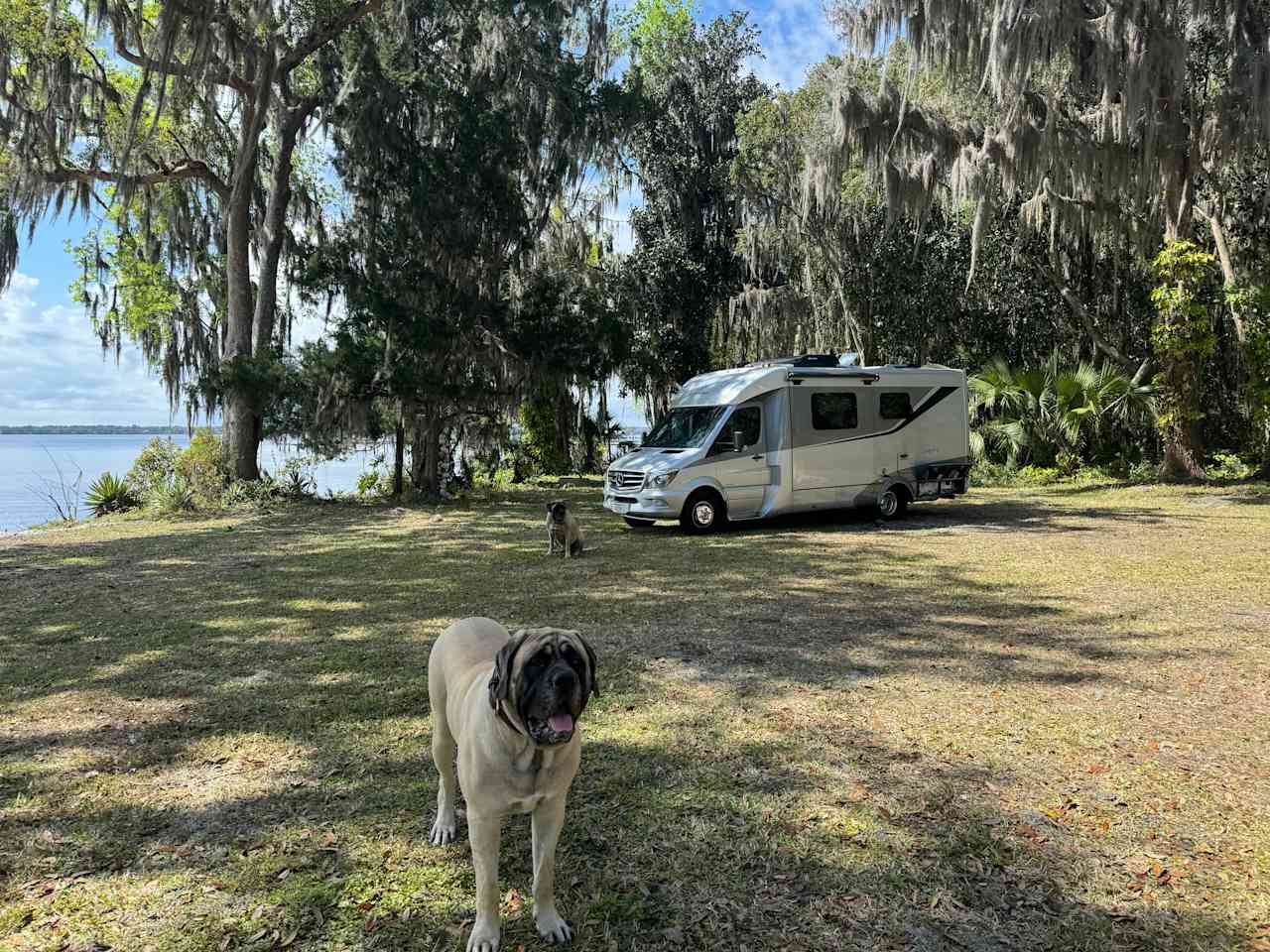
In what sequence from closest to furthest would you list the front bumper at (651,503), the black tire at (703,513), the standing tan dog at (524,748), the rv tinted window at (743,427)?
the standing tan dog at (524,748) < the front bumper at (651,503) < the black tire at (703,513) < the rv tinted window at (743,427)

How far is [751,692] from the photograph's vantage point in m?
4.58

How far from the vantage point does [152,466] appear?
54.1 ft

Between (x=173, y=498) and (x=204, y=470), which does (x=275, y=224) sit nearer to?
(x=204, y=470)

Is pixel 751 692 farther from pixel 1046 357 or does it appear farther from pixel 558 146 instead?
pixel 1046 357

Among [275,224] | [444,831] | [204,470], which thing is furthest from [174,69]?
[444,831]

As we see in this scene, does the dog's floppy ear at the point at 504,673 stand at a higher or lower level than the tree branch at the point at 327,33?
lower

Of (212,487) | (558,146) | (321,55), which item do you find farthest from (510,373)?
(321,55)

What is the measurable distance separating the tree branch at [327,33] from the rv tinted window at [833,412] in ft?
36.6

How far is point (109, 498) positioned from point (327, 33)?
32.6ft

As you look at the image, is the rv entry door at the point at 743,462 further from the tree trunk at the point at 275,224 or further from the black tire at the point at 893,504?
the tree trunk at the point at 275,224

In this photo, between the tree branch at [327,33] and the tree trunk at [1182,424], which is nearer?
the tree branch at [327,33]

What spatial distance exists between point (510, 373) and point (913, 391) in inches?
292

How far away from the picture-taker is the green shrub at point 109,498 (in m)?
15.8

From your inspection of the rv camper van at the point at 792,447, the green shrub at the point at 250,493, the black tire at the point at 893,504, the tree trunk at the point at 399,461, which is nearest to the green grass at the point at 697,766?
the rv camper van at the point at 792,447
